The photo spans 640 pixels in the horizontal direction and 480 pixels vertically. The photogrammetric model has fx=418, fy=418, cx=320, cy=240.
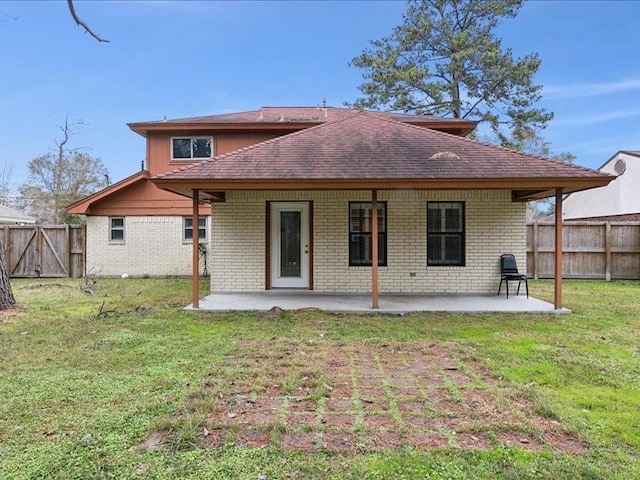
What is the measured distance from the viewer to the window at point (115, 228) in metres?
14.7

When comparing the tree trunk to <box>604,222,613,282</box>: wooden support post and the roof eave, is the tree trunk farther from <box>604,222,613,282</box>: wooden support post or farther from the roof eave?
<box>604,222,613,282</box>: wooden support post

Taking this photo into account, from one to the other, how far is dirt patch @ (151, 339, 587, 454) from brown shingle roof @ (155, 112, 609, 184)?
11.7 feet

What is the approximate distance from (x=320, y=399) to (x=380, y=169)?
502 centimetres

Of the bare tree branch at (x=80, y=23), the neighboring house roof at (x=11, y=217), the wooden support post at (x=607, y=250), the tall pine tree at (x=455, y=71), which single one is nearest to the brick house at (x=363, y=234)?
the bare tree branch at (x=80, y=23)

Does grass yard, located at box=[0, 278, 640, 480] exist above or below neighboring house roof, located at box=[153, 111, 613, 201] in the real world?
below

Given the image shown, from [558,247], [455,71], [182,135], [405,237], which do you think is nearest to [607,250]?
[558,247]

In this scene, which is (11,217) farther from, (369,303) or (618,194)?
(618,194)

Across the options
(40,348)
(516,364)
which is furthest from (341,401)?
(40,348)

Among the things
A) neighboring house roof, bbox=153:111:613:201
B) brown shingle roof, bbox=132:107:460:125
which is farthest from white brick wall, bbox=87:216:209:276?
neighboring house roof, bbox=153:111:613:201

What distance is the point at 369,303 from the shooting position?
8.59 m

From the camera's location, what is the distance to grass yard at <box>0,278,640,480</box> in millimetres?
2805

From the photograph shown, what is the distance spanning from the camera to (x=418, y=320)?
729 cm

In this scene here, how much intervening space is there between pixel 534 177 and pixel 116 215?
514 inches

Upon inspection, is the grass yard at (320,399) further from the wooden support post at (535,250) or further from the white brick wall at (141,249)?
the white brick wall at (141,249)
